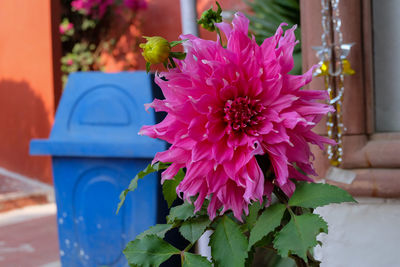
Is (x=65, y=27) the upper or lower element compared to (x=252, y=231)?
upper

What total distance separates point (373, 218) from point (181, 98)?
1.56ft

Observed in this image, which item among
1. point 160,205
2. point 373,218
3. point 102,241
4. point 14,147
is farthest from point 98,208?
point 14,147

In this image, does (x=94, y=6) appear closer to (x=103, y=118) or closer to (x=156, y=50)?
(x=103, y=118)

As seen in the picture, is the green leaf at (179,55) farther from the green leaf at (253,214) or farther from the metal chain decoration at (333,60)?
the metal chain decoration at (333,60)

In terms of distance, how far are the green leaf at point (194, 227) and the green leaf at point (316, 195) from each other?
8 centimetres

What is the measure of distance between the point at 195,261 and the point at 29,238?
9.78 ft

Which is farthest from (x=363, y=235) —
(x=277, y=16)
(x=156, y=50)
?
(x=277, y=16)

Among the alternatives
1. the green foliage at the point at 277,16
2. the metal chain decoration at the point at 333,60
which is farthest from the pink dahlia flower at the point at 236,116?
the green foliage at the point at 277,16

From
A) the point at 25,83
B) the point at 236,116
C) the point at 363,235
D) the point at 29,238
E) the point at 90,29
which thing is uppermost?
the point at 90,29

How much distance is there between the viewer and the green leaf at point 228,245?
0.37m

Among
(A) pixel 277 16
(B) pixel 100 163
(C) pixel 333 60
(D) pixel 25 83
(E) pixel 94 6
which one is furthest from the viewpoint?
(E) pixel 94 6

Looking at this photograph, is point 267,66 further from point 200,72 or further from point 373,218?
point 373,218

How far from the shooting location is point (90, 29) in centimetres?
482

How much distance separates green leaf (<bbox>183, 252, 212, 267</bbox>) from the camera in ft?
1.31
